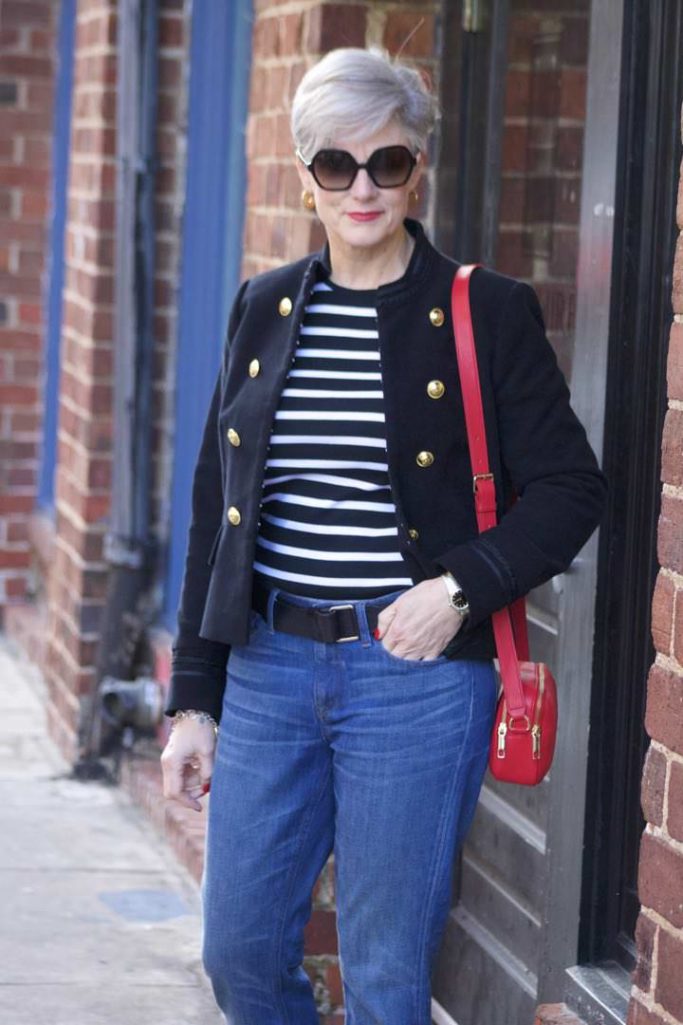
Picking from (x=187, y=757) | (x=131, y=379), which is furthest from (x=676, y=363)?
(x=131, y=379)

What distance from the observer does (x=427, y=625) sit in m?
2.89

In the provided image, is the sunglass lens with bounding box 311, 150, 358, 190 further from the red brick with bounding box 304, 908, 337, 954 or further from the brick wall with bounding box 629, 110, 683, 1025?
the red brick with bounding box 304, 908, 337, 954

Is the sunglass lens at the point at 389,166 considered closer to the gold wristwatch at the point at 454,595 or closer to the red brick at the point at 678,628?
the gold wristwatch at the point at 454,595

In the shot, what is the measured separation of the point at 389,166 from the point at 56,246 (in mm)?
5583

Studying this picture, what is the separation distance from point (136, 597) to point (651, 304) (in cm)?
331

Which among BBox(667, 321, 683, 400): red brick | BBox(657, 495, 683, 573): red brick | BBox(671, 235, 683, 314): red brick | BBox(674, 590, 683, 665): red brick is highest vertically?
BBox(671, 235, 683, 314): red brick

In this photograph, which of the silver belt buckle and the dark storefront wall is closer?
the silver belt buckle

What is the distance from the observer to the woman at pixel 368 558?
2939 millimetres

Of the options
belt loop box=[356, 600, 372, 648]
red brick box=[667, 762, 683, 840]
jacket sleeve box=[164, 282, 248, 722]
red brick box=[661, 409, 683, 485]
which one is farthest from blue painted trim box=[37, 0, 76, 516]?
red brick box=[667, 762, 683, 840]

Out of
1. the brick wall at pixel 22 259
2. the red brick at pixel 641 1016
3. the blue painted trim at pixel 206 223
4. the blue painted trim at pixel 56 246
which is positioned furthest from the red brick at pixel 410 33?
the brick wall at pixel 22 259

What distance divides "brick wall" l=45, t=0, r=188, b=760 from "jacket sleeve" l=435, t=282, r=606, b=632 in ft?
11.7

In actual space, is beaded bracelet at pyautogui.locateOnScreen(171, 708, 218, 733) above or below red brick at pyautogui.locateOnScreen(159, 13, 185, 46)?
below

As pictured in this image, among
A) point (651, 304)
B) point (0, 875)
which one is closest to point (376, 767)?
point (651, 304)

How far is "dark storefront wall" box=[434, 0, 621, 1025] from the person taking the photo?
11.8 feet
